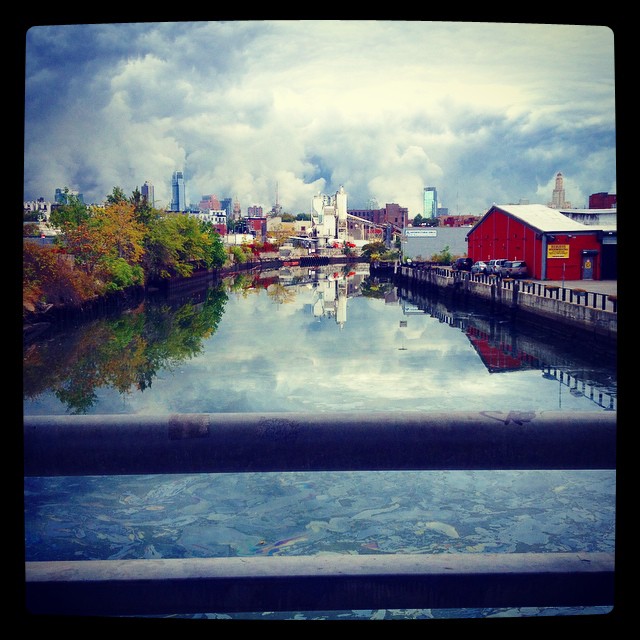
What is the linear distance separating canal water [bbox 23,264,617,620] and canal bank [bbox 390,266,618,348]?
414 millimetres

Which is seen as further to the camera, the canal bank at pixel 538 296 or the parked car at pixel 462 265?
the parked car at pixel 462 265

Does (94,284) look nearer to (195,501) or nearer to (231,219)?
(231,219)

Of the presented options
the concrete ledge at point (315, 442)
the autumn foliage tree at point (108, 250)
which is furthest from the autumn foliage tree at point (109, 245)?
the concrete ledge at point (315, 442)

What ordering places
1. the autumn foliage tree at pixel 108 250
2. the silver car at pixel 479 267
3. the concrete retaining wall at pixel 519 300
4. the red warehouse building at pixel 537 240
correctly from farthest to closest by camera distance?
the silver car at pixel 479 267
the concrete retaining wall at pixel 519 300
the red warehouse building at pixel 537 240
the autumn foliage tree at pixel 108 250

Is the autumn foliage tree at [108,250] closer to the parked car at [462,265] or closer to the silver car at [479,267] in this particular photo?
the silver car at [479,267]

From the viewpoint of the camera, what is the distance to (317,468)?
44.1 inches

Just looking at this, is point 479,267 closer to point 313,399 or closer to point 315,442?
point 313,399

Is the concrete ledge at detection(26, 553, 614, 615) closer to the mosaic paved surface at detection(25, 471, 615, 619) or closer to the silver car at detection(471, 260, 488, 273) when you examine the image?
the mosaic paved surface at detection(25, 471, 615, 619)

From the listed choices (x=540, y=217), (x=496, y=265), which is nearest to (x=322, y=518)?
(x=540, y=217)

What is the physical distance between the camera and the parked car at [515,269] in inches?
412

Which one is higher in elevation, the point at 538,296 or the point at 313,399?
the point at 538,296

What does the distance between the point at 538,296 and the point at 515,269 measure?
105cm

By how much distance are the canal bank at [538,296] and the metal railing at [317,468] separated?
18.5 feet

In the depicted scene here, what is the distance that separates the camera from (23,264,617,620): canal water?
255 cm
